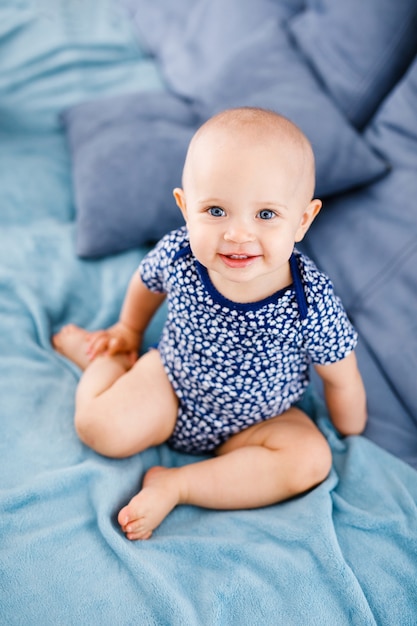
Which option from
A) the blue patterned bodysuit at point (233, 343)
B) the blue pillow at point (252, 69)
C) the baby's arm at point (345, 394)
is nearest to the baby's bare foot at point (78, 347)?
the blue patterned bodysuit at point (233, 343)

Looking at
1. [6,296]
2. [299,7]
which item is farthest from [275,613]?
[299,7]

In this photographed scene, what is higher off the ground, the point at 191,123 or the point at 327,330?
the point at 327,330

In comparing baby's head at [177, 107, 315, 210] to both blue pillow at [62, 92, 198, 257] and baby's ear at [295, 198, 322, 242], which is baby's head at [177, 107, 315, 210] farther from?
blue pillow at [62, 92, 198, 257]

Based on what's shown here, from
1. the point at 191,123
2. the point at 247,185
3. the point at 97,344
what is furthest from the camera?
the point at 191,123

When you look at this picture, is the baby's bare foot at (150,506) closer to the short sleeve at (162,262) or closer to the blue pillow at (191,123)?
the short sleeve at (162,262)

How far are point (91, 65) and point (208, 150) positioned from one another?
1.33m

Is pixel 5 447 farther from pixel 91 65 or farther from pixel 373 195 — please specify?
pixel 91 65

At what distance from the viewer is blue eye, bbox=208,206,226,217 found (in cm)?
85

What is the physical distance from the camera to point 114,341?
1.21m

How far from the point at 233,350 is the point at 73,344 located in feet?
1.27

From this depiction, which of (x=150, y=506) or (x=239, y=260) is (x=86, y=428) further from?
(x=239, y=260)

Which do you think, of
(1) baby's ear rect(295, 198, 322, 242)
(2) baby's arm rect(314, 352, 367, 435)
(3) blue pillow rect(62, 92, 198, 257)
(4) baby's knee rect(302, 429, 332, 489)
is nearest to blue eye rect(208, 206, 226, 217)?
(1) baby's ear rect(295, 198, 322, 242)

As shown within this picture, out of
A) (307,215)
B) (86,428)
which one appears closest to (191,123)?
(307,215)

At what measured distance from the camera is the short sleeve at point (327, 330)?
963 millimetres
